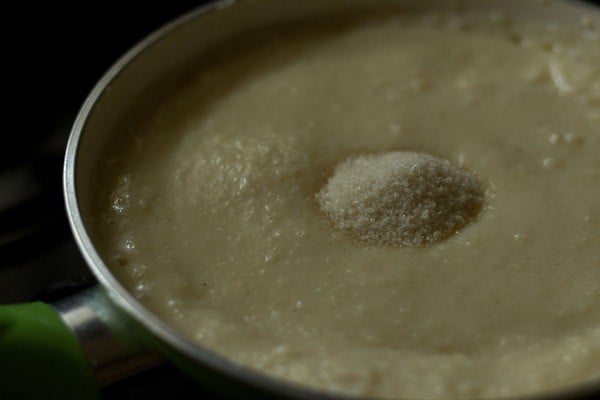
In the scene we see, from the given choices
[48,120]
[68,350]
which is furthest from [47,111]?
[68,350]

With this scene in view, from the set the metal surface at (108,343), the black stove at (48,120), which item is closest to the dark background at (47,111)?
the black stove at (48,120)

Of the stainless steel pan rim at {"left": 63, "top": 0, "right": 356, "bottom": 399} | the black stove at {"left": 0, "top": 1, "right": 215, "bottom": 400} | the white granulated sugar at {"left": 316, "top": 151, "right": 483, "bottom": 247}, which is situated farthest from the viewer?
the black stove at {"left": 0, "top": 1, "right": 215, "bottom": 400}

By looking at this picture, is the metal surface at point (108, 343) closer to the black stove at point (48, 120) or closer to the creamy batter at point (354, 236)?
the creamy batter at point (354, 236)

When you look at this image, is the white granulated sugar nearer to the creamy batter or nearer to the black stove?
the creamy batter

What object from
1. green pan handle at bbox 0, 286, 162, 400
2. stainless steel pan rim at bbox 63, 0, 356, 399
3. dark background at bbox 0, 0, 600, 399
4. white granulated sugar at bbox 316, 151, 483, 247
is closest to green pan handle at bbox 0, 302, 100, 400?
green pan handle at bbox 0, 286, 162, 400

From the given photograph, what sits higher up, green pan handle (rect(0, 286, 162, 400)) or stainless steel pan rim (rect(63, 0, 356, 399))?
stainless steel pan rim (rect(63, 0, 356, 399))

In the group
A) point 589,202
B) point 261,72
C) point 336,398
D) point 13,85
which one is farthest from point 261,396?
point 13,85

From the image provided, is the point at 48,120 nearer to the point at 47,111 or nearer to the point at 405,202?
the point at 47,111
